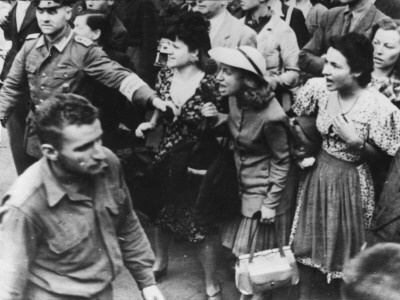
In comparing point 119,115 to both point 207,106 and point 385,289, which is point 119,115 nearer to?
point 207,106

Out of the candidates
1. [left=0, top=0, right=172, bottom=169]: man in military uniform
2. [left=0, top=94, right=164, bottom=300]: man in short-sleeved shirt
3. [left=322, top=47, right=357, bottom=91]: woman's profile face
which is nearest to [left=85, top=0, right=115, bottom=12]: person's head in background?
[left=0, top=0, right=172, bottom=169]: man in military uniform

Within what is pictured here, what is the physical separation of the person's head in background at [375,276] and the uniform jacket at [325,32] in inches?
118

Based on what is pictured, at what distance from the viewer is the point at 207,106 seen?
4656 millimetres

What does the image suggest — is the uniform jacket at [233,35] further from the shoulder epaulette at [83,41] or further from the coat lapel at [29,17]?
the coat lapel at [29,17]

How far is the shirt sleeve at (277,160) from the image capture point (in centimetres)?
447

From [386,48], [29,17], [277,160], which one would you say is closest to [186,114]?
[277,160]

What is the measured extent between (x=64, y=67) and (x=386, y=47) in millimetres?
2142

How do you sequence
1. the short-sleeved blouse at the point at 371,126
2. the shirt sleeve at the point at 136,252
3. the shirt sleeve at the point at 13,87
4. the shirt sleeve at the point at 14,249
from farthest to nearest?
1. the shirt sleeve at the point at 13,87
2. the short-sleeved blouse at the point at 371,126
3. the shirt sleeve at the point at 136,252
4. the shirt sleeve at the point at 14,249

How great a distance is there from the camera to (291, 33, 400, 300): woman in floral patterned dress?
4438 mm

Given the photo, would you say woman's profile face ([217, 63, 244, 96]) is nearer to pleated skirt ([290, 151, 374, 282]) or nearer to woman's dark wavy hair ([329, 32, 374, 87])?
woman's dark wavy hair ([329, 32, 374, 87])

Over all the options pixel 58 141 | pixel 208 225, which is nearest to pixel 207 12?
pixel 208 225

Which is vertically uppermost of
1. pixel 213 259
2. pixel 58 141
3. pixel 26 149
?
pixel 58 141

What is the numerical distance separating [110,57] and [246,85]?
1274 millimetres

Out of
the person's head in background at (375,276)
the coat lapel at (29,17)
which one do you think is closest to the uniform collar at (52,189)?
the person's head in background at (375,276)
